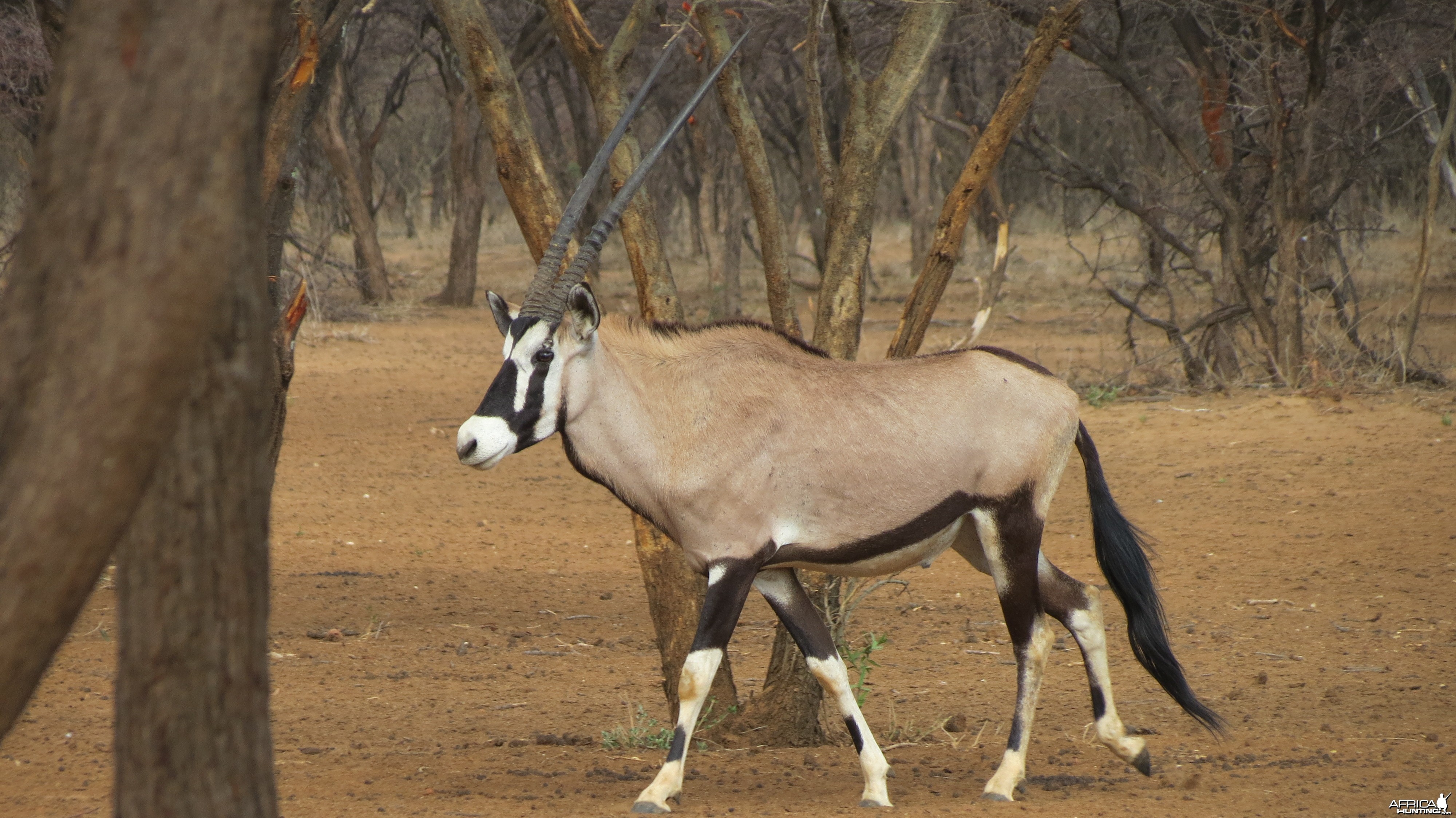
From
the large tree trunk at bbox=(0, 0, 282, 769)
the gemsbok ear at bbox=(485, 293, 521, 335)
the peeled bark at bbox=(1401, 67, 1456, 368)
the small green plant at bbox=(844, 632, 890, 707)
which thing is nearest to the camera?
the large tree trunk at bbox=(0, 0, 282, 769)

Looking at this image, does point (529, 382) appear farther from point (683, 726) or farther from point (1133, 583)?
point (1133, 583)

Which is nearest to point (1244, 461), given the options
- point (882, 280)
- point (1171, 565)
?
point (1171, 565)

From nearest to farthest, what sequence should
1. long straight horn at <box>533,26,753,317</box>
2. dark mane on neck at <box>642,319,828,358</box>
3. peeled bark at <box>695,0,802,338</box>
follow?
A: long straight horn at <box>533,26,753,317</box> < dark mane on neck at <box>642,319,828,358</box> < peeled bark at <box>695,0,802,338</box>

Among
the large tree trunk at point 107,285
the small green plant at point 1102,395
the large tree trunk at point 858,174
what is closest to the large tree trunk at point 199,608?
the large tree trunk at point 107,285

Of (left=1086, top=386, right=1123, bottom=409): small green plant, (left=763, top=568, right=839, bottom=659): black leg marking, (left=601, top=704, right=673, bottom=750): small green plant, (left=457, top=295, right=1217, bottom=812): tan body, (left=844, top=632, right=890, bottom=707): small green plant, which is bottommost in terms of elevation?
(left=1086, top=386, right=1123, bottom=409): small green plant

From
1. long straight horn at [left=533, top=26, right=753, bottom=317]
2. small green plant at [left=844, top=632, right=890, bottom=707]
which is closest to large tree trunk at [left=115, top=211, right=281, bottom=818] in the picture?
long straight horn at [left=533, top=26, right=753, bottom=317]

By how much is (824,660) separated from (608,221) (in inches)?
57.5

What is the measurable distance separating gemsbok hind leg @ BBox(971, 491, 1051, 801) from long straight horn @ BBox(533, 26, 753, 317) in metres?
1.37

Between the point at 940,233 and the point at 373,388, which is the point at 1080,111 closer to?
the point at 373,388

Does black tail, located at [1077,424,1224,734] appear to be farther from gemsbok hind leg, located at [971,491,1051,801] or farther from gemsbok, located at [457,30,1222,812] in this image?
gemsbok hind leg, located at [971,491,1051,801]

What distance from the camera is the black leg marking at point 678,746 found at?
383cm

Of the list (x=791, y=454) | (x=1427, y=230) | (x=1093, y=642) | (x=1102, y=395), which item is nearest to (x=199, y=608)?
(x=791, y=454)

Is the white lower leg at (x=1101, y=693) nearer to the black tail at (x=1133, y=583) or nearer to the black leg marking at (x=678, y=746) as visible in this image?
the black tail at (x=1133, y=583)

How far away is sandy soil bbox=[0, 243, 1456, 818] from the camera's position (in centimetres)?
418
